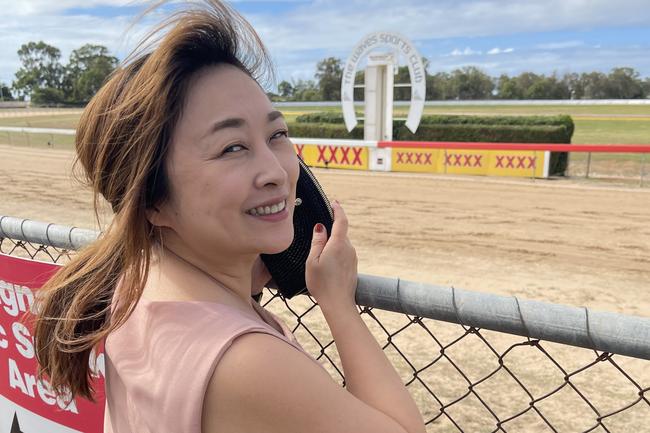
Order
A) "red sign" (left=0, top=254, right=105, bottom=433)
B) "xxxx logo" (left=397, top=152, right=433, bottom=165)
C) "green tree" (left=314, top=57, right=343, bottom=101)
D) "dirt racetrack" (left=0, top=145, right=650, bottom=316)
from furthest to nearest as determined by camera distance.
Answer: "green tree" (left=314, top=57, right=343, bottom=101), "xxxx logo" (left=397, top=152, right=433, bottom=165), "dirt racetrack" (left=0, top=145, right=650, bottom=316), "red sign" (left=0, top=254, right=105, bottom=433)

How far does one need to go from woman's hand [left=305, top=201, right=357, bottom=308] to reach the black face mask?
0.26 ft

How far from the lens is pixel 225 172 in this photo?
44.7 inches

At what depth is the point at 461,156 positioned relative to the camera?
607 inches

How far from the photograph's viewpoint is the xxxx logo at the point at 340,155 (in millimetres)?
17047

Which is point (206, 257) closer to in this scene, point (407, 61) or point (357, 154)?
point (357, 154)

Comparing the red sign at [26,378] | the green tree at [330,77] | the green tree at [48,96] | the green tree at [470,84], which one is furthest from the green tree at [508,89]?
the red sign at [26,378]

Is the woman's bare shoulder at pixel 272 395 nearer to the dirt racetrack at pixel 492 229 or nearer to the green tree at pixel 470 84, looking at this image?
the dirt racetrack at pixel 492 229

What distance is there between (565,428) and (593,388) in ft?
2.10

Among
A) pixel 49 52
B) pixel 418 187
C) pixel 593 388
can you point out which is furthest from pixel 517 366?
pixel 49 52

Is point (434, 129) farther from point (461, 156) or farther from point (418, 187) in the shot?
point (418, 187)

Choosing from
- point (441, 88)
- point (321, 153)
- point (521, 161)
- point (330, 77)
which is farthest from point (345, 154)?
point (441, 88)

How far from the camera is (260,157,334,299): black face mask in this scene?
57.6 inches

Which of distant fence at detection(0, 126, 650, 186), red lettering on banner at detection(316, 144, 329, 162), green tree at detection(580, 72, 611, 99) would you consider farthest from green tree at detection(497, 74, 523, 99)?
red lettering on banner at detection(316, 144, 329, 162)

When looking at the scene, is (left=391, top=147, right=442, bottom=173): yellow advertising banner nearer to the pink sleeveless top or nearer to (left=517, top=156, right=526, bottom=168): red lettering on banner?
(left=517, top=156, right=526, bottom=168): red lettering on banner
